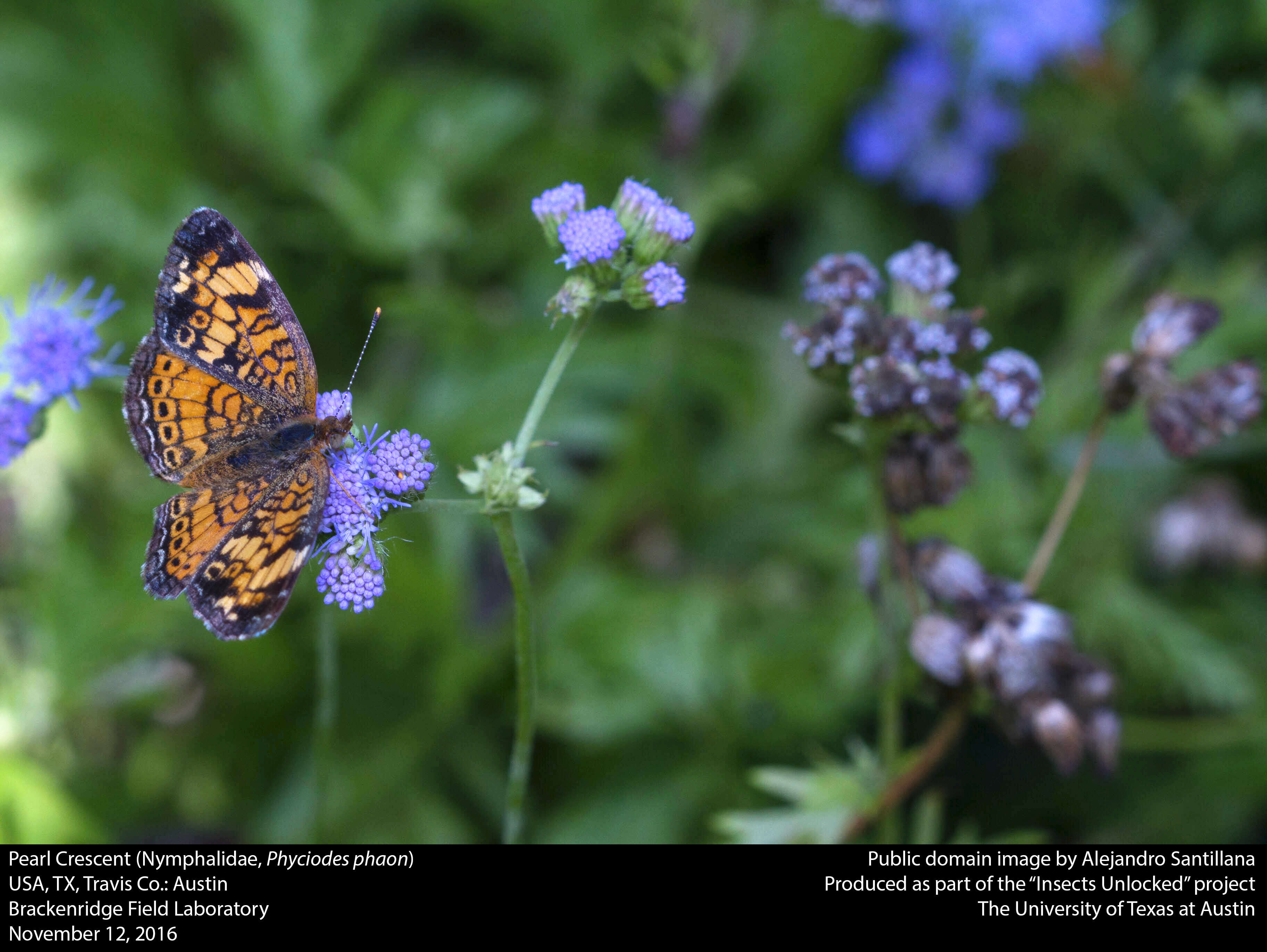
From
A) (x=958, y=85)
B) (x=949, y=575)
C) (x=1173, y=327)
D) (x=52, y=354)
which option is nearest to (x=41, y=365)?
(x=52, y=354)

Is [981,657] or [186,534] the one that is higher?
[186,534]

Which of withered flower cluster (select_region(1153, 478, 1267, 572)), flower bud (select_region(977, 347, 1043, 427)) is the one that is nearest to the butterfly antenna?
flower bud (select_region(977, 347, 1043, 427))

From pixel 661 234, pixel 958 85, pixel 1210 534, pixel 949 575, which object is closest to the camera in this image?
pixel 661 234

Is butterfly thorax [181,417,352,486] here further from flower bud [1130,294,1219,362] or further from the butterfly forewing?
flower bud [1130,294,1219,362]

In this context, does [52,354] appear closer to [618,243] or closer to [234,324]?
[234,324]

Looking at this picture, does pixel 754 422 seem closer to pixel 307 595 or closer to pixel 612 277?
pixel 307 595

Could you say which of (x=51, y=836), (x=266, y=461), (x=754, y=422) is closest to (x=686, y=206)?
(x=754, y=422)

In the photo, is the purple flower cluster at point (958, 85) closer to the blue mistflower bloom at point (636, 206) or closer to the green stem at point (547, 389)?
the blue mistflower bloom at point (636, 206)
